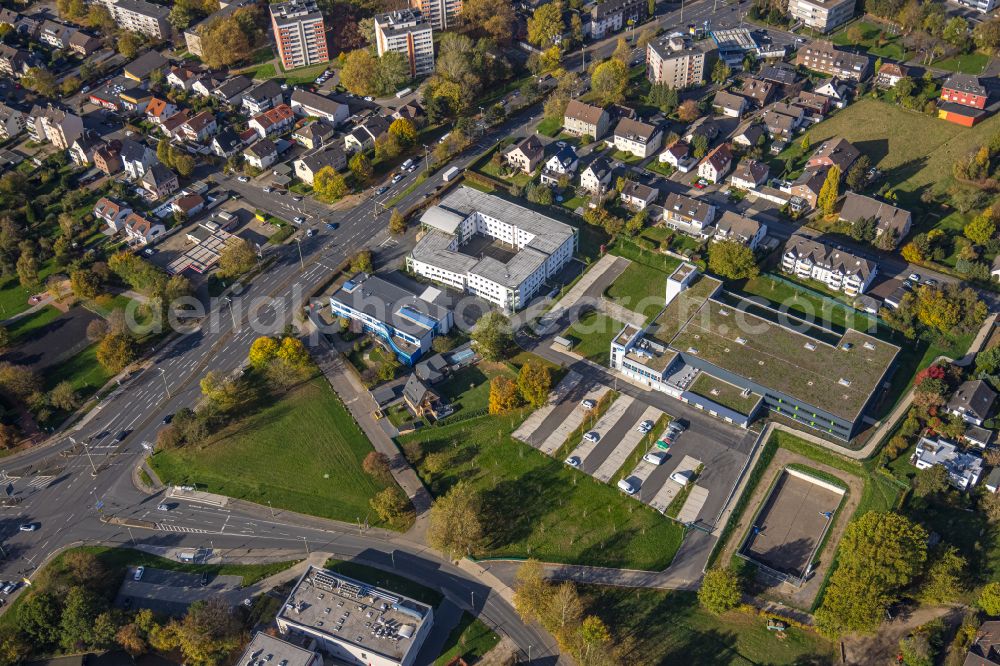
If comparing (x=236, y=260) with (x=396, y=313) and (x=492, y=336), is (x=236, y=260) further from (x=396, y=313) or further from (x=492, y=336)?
(x=492, y=336)

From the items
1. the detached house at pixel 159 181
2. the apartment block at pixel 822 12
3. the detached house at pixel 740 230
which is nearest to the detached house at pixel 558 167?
the detached house at pixel 740 230

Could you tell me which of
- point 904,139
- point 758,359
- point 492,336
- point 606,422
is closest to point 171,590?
point 492,336

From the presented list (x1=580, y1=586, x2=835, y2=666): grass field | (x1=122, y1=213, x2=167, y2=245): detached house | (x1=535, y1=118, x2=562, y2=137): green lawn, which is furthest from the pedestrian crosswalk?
(x1=535, y1=118, x2=562, y2=137): green lawn

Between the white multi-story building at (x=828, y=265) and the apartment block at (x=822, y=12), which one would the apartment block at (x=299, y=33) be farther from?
the white multi-story building at (x=828, y=265)

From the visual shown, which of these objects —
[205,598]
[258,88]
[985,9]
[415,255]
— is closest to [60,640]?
[205,598]

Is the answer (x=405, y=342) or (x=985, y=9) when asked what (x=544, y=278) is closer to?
(x=405, y=342)

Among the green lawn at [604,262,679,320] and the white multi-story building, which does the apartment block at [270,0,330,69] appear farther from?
the white multi-story building
